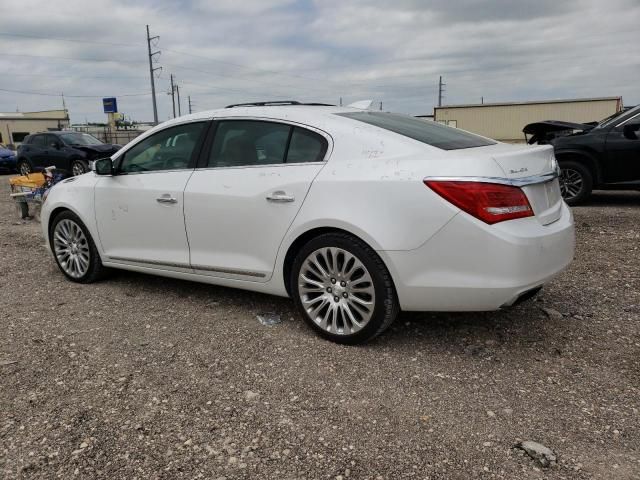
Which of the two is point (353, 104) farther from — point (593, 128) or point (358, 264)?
point (593, 128)

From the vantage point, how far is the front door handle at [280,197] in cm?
357

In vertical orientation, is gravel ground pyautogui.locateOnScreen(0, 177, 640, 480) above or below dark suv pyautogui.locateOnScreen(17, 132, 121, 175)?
below

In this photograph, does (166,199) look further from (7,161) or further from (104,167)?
(7,161)

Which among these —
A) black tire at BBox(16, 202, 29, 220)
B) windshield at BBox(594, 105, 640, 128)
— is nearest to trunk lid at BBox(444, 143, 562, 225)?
windshield at BBox(594, 105, 640, 128)

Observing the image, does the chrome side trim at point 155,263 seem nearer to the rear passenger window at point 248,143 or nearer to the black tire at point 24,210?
the rear passenger window at point 248,143

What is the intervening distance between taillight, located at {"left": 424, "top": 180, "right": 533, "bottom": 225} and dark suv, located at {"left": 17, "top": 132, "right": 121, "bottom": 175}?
14780 millimetres

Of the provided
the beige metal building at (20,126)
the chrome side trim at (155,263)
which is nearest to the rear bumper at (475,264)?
the chrome side trim at (155,263)

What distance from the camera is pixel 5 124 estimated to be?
56.2 meters

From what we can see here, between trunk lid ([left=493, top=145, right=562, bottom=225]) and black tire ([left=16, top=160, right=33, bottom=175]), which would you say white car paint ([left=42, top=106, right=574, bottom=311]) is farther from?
black tire ([left=16, top=160, right=33, bottom=175])

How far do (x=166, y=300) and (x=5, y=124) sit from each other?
61.6 meters

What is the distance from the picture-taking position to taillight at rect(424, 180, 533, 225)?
2.97 m

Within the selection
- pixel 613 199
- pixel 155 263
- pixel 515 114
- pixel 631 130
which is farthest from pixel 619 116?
pixel 515 114

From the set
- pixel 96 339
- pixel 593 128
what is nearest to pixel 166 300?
pixel 96 339

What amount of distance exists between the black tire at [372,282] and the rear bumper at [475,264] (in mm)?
68
